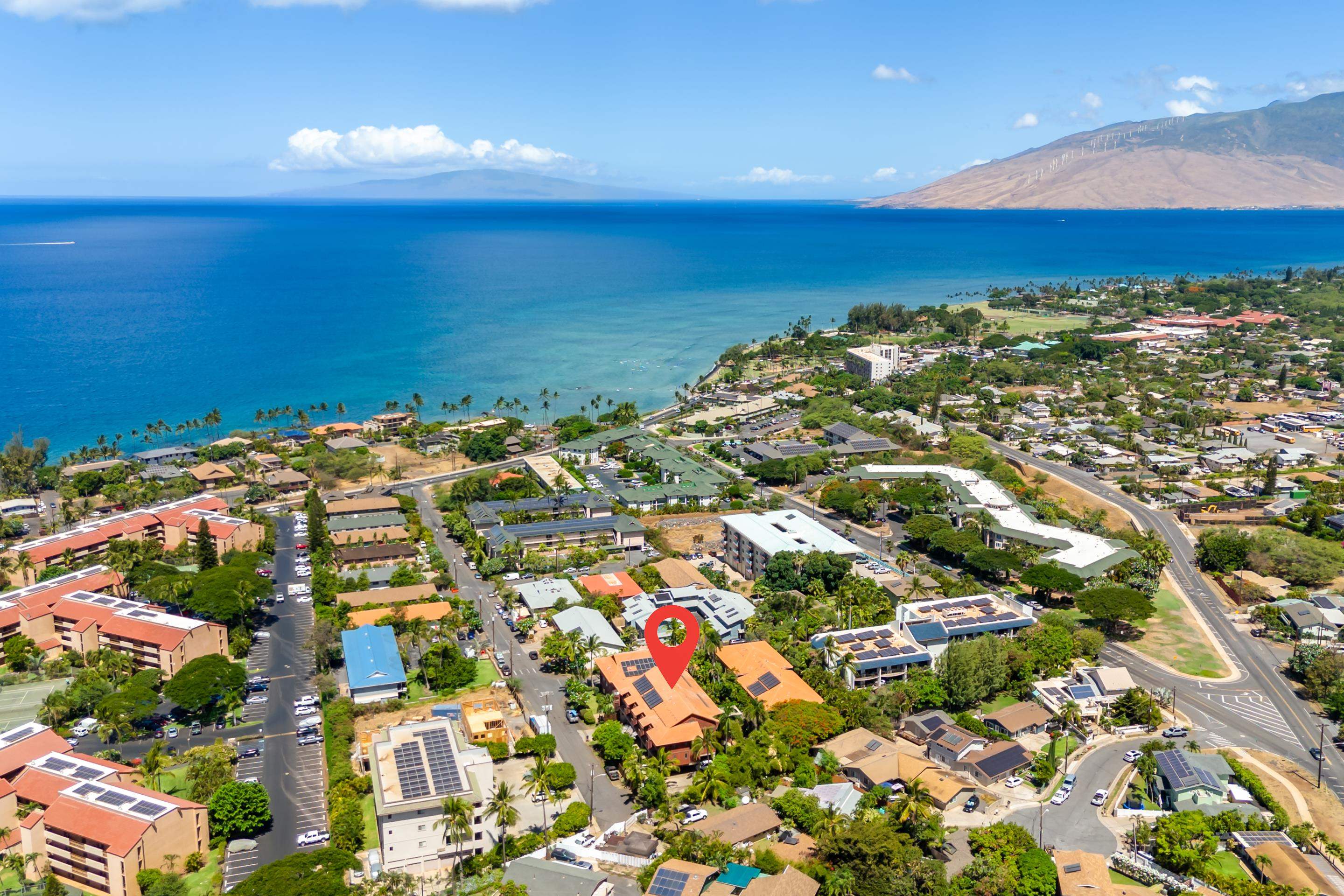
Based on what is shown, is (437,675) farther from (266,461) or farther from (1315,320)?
(1315,320)

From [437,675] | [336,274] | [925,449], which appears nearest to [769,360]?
[925,449]

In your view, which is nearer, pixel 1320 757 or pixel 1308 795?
pixel 1308 795

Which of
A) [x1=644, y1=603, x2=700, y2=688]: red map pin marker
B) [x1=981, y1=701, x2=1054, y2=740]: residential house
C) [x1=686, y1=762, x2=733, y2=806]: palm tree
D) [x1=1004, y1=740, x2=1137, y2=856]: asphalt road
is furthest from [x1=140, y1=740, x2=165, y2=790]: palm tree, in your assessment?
[x1=981, y1=701, x2=1054, y2=740]: residential house

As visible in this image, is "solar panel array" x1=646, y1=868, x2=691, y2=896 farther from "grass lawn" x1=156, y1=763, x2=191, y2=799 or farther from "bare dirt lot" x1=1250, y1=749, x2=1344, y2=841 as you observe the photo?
"bare dirt lot" x1=1250, y1=749, x2=1344, y2=841

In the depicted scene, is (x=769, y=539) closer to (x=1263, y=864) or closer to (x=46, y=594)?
(x=1263, y=864)

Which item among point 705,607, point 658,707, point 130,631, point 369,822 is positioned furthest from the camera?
point 705,607

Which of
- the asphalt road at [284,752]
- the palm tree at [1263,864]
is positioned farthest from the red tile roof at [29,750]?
the palm tree at [1263,864]

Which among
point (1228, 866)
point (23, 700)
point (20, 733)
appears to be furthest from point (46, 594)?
point (1228, 866)

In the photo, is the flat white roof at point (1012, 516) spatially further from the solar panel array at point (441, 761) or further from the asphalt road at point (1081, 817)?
the solar panel array at point (441, 761)
